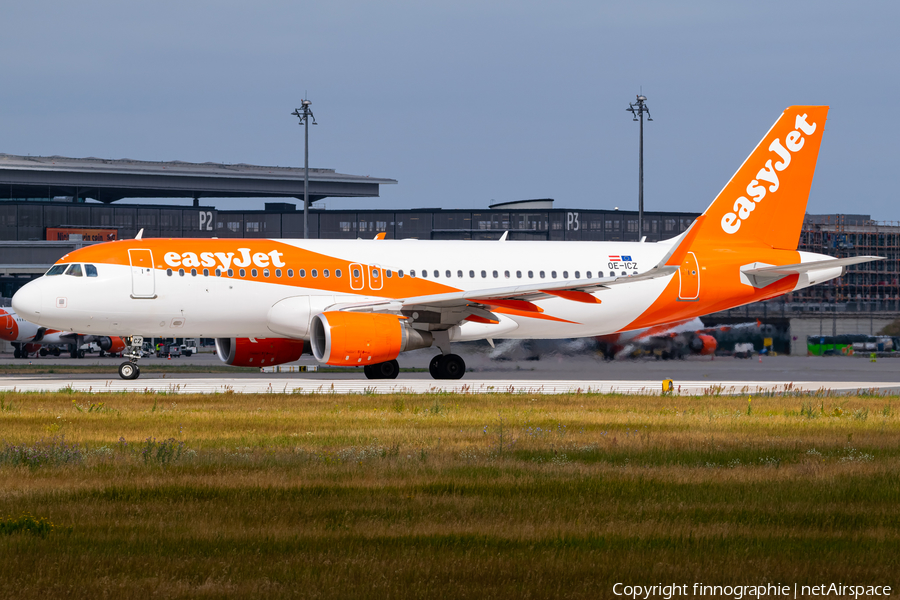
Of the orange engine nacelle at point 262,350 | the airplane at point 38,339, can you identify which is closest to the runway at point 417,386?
the orange engine nacelle at point 262,350

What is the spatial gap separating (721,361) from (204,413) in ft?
85.9

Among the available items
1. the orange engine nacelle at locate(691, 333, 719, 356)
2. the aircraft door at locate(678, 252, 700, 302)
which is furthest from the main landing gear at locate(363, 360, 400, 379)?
the orange engine nacelle at locate(691, 333, 719, 356)

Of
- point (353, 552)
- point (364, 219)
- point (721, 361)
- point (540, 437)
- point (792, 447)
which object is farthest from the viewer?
point (364, 219)

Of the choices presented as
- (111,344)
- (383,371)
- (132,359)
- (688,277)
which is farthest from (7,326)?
(688,277)

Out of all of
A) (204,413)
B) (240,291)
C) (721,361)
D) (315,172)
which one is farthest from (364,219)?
(204,413)

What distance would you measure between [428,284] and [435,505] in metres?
20.1

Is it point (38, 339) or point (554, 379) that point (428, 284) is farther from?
point (38, 339)

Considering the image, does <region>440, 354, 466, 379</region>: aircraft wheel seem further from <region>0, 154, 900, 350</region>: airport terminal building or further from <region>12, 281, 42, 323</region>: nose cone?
<region>0, 154, 900, 350</region>: airport terminal building

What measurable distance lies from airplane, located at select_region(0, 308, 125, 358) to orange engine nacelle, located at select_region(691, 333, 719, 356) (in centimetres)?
3037

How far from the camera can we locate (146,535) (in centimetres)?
812

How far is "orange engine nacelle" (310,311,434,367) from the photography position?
26.0 meters

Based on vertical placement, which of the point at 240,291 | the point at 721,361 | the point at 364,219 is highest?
the point at 364,219

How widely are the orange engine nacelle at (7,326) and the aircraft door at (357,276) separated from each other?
33.9 m

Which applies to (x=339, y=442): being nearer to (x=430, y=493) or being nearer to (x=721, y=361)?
(x=430, y=493)
